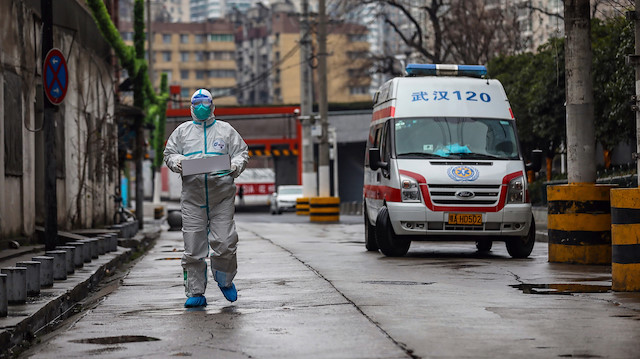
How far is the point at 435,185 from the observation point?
17.2 metres

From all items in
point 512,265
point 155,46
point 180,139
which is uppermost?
point 155,46

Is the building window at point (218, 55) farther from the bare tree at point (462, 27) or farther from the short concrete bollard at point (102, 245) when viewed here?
the short concrete bollard at point (102, 245)

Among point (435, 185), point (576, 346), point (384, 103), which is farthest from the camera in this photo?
point (384, 103)

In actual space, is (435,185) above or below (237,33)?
below

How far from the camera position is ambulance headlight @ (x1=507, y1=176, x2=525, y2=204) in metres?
17.4

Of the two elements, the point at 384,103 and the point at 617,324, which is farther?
the point at 384,103

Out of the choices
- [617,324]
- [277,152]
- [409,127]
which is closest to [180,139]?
A: [617,324]

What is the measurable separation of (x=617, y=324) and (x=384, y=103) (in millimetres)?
10746

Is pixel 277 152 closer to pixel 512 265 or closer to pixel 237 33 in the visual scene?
pixel 512 265

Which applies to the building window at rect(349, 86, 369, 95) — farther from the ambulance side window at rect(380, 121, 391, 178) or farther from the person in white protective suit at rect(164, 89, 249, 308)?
the person in white protective suit at rect(164, 89, 249, 308)

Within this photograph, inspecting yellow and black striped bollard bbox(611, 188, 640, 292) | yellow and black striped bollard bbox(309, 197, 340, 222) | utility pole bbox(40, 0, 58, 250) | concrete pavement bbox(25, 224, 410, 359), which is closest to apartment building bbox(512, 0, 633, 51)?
yellow and black striped bollard bbox(611, 188, 640, 292)

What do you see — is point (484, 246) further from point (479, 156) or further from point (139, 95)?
point (139, 95)

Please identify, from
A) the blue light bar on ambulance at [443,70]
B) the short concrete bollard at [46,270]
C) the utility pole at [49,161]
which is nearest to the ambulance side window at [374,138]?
the blue light bar on ambulance at [443,70]

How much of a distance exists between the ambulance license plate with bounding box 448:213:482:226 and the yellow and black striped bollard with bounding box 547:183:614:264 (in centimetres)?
161
